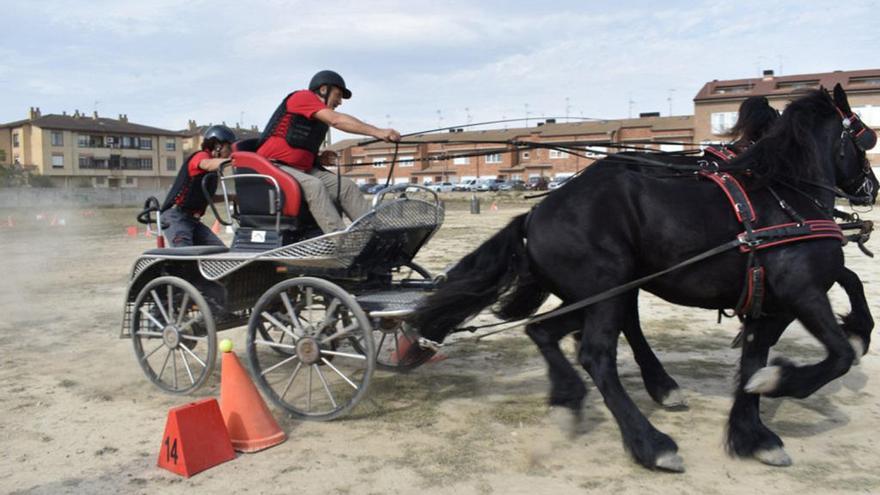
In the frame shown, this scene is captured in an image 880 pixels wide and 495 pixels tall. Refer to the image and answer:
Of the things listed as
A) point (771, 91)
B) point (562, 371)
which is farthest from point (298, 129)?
point (771, 91)

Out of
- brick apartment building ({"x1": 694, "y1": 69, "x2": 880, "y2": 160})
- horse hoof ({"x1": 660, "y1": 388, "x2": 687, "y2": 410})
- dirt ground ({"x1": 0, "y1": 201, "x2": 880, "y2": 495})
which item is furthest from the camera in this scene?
brick apartment building ({"x1": 694, "y1": 69, "x2": 880, "y2": 160})

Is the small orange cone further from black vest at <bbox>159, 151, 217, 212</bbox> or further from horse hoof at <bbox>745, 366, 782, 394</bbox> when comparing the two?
horse hoof at <bbox>745, 366, 782, 394</bbox>

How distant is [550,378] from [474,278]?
814mm

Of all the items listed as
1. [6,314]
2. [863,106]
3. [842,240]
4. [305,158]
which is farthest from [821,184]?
[863,106]

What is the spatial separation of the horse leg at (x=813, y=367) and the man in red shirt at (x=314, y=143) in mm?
2933

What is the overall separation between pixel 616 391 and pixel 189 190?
4220 millimetres

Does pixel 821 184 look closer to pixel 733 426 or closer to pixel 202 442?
pixel 733 426

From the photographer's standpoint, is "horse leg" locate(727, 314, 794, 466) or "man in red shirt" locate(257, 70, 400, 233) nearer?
"horse leg" locate(727, 314, 794, 466)

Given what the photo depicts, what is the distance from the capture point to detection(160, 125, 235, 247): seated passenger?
658 centimetres

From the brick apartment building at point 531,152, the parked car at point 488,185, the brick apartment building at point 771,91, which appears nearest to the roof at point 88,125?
the brick apartment building at point 531,152

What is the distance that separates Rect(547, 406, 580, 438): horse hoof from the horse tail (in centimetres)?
82

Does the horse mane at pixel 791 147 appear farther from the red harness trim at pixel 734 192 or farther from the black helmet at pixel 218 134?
the black helmet at pixel 218 134

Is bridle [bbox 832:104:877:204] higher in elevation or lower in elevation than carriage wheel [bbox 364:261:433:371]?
higher

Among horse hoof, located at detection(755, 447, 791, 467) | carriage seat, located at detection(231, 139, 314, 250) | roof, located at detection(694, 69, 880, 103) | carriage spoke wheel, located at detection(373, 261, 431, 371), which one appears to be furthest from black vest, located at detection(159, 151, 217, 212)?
roof, located at detection(694, 69, 880, 103)
